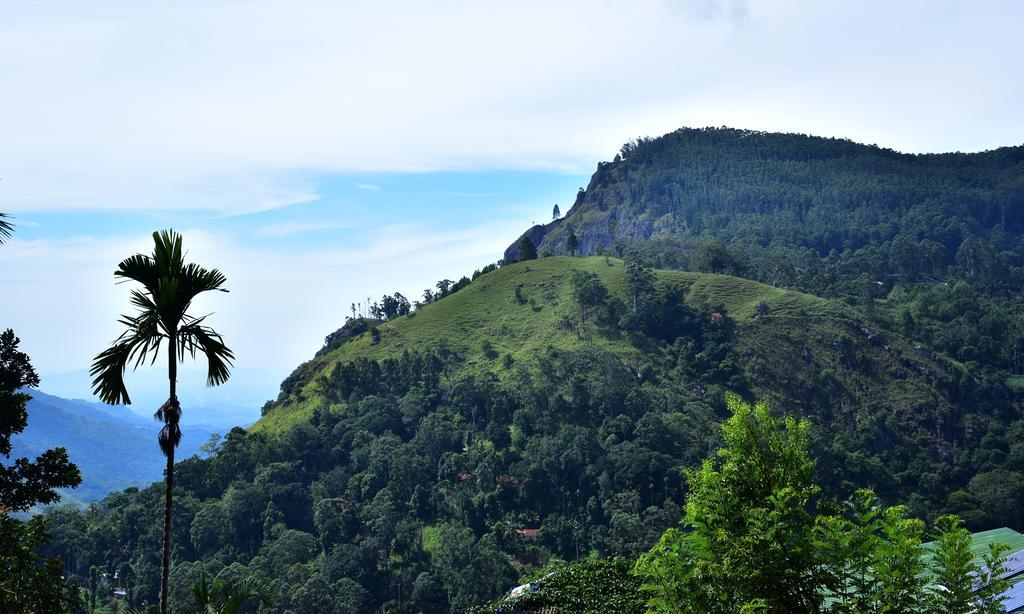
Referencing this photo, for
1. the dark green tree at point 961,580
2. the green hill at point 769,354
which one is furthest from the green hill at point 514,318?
the dark green tree at point 961,580

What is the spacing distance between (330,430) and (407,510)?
21.6 m

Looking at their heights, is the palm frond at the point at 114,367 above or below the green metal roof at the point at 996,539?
above

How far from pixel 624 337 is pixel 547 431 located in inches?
1064

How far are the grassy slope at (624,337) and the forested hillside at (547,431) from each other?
41cm

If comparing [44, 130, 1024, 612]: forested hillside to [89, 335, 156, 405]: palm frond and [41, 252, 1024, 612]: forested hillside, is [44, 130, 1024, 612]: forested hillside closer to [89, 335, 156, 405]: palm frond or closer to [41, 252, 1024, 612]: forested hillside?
[41, 252, 1024, 612]: forested hillside

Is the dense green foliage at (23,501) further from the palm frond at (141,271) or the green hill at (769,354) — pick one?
the green hill at (769,354)

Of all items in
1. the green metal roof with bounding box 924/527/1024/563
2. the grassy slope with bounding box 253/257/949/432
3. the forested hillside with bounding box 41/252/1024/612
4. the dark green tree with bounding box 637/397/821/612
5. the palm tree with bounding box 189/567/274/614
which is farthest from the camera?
the grassy slope with bounding box 253/257/949/432

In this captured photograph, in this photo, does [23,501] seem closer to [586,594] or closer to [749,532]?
[749,532]

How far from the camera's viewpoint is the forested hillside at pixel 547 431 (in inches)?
3351

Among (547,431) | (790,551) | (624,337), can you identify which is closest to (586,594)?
(790,551)

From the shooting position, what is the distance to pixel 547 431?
102 metres

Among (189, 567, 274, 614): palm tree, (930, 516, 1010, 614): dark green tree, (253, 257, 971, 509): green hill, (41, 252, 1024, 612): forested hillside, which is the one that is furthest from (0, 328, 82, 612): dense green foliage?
(253, 257, 971, 509): green hill

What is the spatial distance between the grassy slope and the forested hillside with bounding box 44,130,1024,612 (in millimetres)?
411

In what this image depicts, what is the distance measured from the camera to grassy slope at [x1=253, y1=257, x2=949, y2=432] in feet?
391
